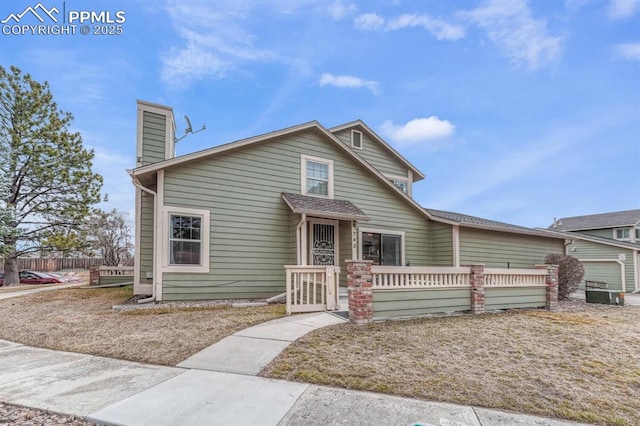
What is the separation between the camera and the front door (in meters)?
10.9

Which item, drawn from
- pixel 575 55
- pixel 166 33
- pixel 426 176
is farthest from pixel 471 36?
pixel 166 33

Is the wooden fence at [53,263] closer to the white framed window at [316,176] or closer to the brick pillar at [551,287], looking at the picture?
the white framed window at [316,176]

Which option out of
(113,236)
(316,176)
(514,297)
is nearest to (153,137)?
(316,176)

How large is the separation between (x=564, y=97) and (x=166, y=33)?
14174 mm

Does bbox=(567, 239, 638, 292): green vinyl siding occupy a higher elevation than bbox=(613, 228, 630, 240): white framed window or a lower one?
lower

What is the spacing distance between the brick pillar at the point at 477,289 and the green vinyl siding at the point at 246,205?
417 cm

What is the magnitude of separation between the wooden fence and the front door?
945 inches

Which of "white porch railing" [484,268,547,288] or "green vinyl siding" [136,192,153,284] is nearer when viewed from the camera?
"white porch railing" [484,268,547,288]

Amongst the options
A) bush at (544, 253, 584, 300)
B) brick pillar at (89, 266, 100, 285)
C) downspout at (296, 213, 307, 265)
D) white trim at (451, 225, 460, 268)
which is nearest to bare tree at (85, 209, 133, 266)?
brick pillar at (89, 266, 100, 285)

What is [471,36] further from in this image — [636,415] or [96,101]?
[96,101]

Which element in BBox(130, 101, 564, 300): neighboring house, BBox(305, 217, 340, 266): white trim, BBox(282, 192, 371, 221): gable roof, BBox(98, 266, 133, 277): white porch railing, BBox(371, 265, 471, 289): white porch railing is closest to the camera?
BBox(371, 265, 471, 289): white porch railing

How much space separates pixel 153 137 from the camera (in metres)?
11.1

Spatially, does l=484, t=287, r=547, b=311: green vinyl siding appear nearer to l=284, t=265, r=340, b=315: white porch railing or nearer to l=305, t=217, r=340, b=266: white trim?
l=284, t=265, r=340, b=315: white porch railing

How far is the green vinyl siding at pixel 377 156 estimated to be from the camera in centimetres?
1569
